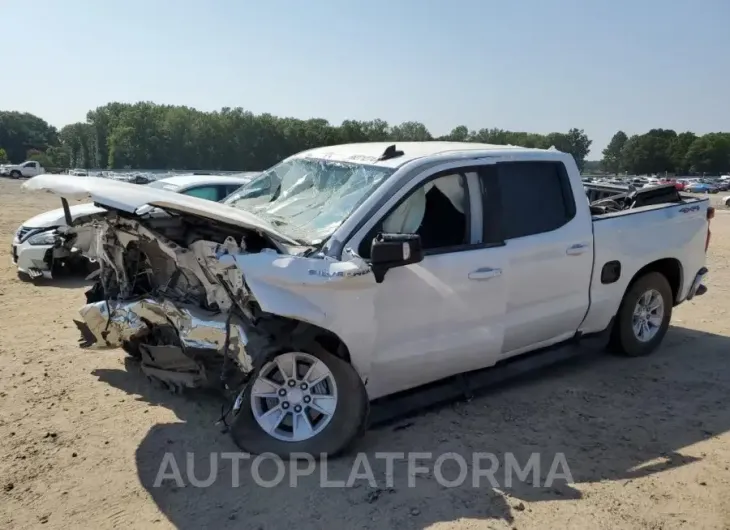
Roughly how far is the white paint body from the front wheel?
211mm

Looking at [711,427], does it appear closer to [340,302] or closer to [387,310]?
[387,310]

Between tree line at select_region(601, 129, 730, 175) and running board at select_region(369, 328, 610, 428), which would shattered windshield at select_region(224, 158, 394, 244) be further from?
tree line at select_region(601, 129, 730, 175)

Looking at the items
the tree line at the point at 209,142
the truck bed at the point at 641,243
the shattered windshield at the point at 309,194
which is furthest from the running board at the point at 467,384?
the tree line at the point at 209,142

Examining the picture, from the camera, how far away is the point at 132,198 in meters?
3.90

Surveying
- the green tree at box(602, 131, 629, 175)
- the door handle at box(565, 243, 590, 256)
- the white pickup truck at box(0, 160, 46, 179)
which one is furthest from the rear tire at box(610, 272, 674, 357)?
the green tree at box(602, 131, 629, 175)

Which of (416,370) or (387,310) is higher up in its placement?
(387,310)

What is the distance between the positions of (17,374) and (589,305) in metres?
4.89

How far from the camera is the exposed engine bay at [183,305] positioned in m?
3.78

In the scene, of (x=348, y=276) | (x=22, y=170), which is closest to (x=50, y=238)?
(x=348, y=276)

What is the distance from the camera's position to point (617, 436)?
4270mm

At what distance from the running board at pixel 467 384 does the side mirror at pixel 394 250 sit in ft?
3.74

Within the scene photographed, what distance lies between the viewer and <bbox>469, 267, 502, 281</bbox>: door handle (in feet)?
14.0

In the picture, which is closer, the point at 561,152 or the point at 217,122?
the point at 561,152

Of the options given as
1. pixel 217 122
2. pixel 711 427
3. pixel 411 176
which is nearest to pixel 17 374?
pixel 411 176
